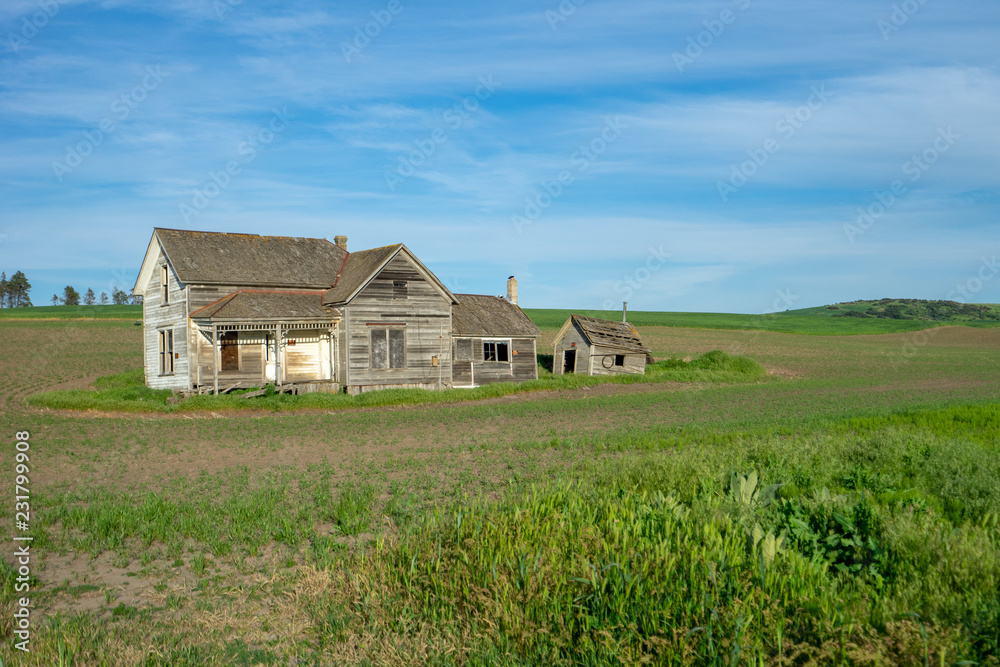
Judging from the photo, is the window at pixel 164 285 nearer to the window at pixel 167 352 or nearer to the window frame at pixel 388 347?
the window at pixel 167 352

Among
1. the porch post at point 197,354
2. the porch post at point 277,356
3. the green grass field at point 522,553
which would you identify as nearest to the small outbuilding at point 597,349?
the porch post at point 277,356

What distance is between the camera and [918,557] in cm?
611

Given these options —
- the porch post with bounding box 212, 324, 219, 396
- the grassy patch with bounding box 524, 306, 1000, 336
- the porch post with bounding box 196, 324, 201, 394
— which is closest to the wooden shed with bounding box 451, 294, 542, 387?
the porch post with bounding box 212, 324, 219, 396

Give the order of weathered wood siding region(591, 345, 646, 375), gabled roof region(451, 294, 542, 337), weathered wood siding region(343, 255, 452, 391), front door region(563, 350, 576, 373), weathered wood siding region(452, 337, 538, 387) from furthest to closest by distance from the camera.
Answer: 1. front door region(563, 350, 576, 373)
2. weathered wood siding region(591, 345, 646, 375)
3. gabled roof region(451, 294, 542, 337)
4. weathered wood siding region(452, 337, 538, 387)
5. weathered wood siding region(343, 255, 452, 391)

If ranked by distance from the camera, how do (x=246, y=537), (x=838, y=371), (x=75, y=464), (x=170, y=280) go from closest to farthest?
(x=246, y=537) → (x=75, y=464) → (x=170, y=280) → (x=838, y=371)

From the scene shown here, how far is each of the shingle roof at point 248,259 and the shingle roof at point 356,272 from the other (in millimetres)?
703

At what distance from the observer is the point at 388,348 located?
29.8m

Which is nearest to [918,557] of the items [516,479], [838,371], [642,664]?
[642,664]

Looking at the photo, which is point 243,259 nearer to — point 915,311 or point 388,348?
point 388,348

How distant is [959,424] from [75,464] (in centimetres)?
1902

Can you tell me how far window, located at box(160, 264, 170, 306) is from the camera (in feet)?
96.8

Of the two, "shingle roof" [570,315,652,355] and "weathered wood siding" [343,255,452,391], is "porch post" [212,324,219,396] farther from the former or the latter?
"shingle roof" [570,315,652,355]

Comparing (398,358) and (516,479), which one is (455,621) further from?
(398,358)

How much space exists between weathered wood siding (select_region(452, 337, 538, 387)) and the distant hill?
352 ft
